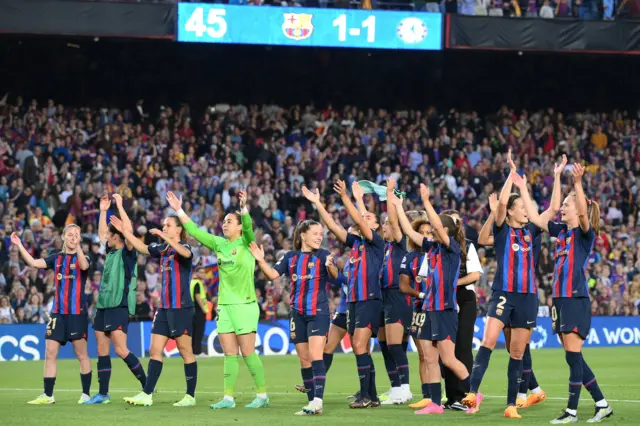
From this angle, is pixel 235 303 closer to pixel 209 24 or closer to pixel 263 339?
pixel 263 339

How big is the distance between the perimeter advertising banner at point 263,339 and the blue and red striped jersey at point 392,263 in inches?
459

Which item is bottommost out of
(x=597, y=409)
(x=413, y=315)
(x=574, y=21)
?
(x=597, y=409)

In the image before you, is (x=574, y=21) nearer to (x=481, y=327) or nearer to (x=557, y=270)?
(x=481, y=327)

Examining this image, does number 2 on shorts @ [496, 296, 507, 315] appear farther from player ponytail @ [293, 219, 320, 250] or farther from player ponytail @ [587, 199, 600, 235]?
player ponytail @ [293, 219, 320, 250]

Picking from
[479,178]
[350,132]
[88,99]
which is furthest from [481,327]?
[88,99]

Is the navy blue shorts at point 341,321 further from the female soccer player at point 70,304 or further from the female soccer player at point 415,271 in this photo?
the female soccer player at point 70,304

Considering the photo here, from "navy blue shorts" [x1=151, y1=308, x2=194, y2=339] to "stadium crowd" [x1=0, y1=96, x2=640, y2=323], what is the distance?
10802mm

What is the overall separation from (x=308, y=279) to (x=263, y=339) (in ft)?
41.9

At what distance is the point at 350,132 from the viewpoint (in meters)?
32.8

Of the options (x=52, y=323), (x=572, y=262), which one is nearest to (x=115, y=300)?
(x=52, y=323)

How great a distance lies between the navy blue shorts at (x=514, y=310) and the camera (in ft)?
38.4

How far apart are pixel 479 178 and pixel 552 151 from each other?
355 cm

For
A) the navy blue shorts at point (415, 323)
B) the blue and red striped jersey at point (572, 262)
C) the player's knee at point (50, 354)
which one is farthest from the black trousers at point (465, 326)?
the player's knee at point (50, 354)

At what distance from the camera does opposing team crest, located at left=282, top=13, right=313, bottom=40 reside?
2933 centimetres
